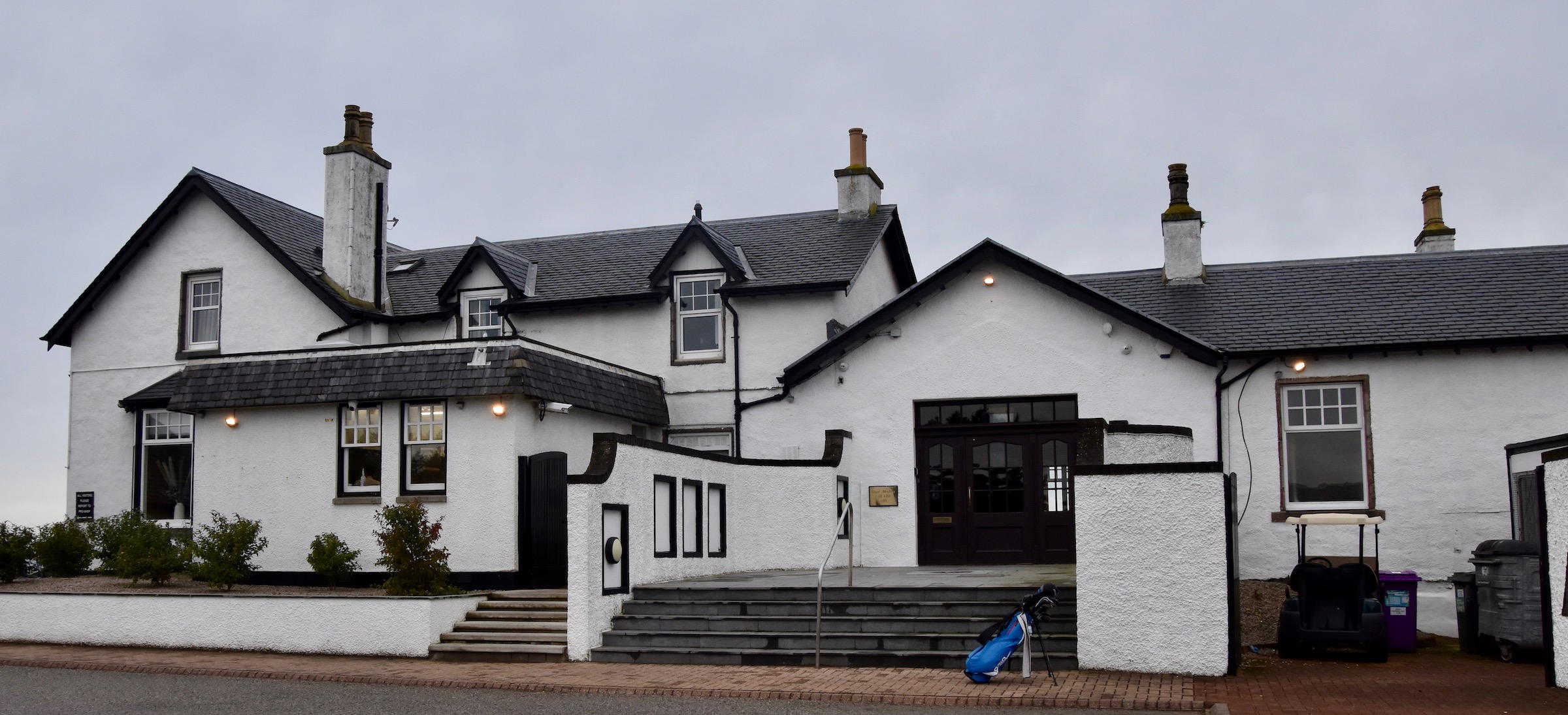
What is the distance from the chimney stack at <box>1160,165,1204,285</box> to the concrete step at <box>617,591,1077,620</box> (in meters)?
9.07

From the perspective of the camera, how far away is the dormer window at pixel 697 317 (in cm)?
2277

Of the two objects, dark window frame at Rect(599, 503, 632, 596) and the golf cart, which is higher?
dark window frame at Rect(599, 503, 632, 596)

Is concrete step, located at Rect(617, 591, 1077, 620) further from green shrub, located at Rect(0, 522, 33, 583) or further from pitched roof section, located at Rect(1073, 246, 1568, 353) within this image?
green shrub, located at Rect(0, 522, 33, 583)

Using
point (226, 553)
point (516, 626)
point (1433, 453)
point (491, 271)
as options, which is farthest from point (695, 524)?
point (1433, 453)

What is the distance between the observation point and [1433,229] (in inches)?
1021

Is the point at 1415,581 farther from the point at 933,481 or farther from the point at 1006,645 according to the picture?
the point at 933,481

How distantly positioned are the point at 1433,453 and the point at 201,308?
20.1 metres

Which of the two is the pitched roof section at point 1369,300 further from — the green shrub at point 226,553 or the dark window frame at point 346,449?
the green shrub at point 226,553

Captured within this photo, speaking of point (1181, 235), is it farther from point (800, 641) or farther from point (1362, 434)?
point (800, 641)

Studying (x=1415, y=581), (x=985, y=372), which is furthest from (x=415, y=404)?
(x=1415, y=581)

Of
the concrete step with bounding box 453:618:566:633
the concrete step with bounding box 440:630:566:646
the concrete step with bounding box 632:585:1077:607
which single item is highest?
the concrete step with bounding box 632:585:1077:607

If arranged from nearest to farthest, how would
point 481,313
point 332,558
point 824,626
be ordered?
point 824,626, point 332,558, point 481,313

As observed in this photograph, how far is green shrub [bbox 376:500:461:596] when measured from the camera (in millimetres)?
16375

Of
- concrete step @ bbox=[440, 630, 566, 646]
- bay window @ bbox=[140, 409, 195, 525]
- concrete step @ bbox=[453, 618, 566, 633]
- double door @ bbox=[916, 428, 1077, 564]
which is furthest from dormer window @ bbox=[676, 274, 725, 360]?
bay window @ bbox=[140, 409, 195, 525]
